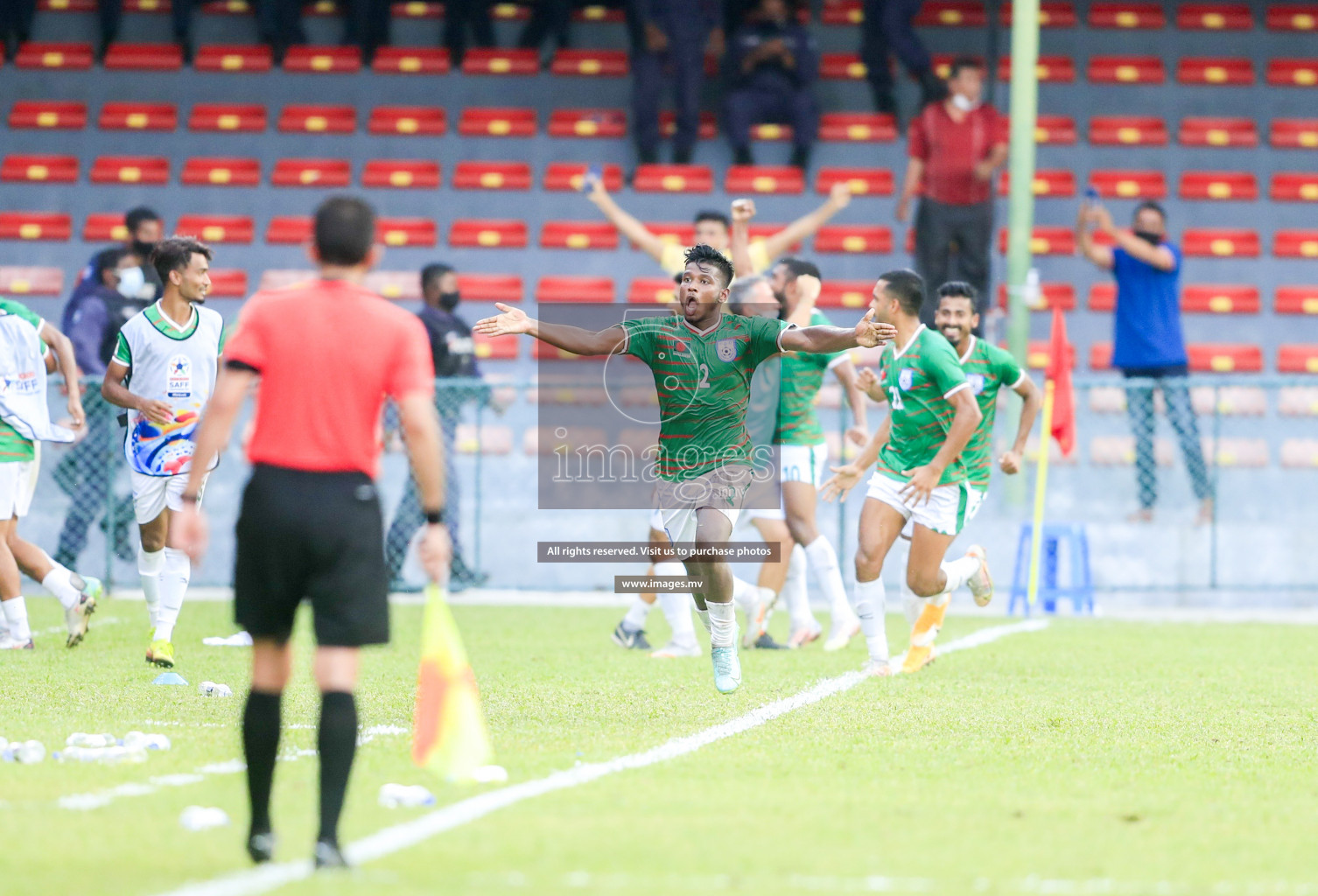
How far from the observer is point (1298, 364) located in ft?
58.2

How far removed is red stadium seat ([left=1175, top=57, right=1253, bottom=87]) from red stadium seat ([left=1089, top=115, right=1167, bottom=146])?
98 centimetres

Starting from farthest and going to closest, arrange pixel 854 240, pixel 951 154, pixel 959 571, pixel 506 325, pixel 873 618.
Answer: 1. pixel 854 240
2. pixel 951 154
3. pixel 959 571
4. pixel 873 618
5. pixel 506 325

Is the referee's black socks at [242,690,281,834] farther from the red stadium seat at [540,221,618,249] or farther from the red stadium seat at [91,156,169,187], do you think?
the red stadium seat at [91,156,169,187]

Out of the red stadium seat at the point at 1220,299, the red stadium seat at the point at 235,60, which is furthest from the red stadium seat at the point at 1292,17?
the red stadium seat at the point at 235,60

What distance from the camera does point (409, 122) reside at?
2052 cm

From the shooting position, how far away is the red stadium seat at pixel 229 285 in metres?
18.5

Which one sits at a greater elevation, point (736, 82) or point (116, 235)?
point (736, 82)

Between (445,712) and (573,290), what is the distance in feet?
44.6

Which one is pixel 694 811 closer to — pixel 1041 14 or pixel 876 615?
pixel 876 615

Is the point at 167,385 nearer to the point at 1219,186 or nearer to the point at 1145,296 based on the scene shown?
the point at 1145,296

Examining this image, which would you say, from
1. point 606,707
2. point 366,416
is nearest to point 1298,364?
point 606,707

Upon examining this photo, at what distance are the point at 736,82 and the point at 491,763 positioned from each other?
45.8 ft

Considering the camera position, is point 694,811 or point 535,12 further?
point 535,12


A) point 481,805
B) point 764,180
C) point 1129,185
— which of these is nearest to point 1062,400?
point 764,180
